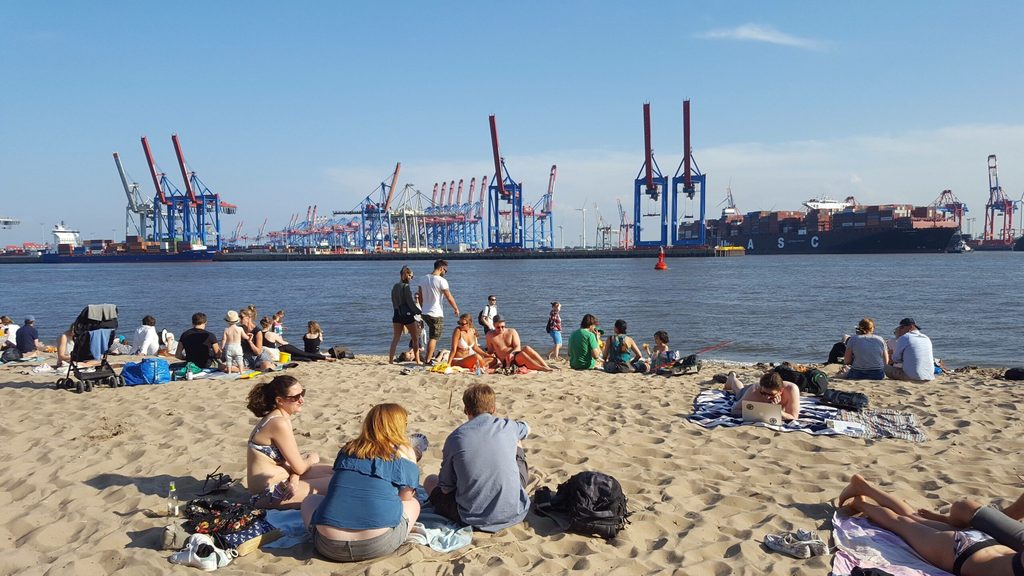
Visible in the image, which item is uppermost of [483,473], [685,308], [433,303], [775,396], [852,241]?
[852,241]

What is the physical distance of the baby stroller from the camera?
727cm

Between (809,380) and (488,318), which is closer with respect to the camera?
(809,380)

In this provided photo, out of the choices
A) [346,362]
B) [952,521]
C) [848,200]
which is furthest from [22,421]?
[848,200]

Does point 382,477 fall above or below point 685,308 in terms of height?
above

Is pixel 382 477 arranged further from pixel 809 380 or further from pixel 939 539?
pixel 809 380

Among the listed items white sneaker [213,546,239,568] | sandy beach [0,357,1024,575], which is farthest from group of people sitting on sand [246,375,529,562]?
white sneaker [213,546,239,568]

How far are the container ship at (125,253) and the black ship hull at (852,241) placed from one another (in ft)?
228

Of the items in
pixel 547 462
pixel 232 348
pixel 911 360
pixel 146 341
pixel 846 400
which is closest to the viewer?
pixel 547 462

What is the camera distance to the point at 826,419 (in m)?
5.62

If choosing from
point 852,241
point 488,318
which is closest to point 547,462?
point 488,318

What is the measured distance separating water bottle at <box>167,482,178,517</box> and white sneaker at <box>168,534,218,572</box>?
0.58 m

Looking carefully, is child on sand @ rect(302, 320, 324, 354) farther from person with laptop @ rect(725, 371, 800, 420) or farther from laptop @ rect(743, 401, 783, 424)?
laptop @ rect(743, 401, 783, 424)

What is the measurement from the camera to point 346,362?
9.90 metres

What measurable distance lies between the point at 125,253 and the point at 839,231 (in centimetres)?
8685
